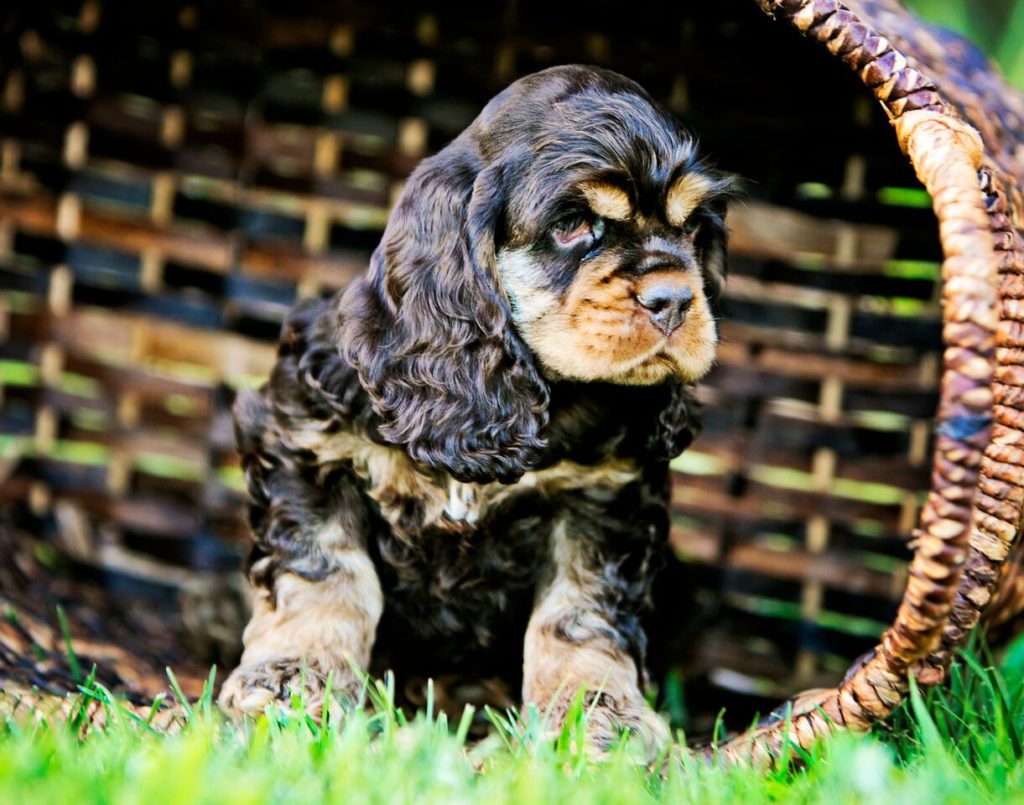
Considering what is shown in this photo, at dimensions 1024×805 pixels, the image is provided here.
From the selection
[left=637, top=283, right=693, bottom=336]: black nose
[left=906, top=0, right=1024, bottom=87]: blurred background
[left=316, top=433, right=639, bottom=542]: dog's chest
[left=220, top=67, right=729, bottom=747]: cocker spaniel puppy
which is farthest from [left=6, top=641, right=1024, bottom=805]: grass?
[left=906, top=0, right=1024, bottom=87]: blurred background

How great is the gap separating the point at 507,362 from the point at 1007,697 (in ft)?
4.17

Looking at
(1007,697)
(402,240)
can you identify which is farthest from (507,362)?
(1007,697)

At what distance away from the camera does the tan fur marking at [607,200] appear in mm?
2455

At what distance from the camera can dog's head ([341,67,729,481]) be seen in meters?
2.42

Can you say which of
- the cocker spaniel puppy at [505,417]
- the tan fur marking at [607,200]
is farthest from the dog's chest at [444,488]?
the tan fur marking at [607,200]

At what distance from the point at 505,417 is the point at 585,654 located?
585mm

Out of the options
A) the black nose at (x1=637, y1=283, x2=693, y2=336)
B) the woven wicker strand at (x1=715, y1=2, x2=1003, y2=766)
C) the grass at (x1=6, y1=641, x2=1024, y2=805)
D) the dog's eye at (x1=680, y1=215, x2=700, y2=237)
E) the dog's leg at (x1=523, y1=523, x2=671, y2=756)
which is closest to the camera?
the grass at (x1=6, y1=641, x2=1024, y2=805)

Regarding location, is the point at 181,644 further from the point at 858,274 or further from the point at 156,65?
the point at 858,274

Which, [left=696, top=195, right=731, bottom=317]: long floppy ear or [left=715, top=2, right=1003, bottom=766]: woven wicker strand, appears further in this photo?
[left=696, top=195, right=731, bottom=317]: long floppy ear

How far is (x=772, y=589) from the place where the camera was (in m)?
4.11

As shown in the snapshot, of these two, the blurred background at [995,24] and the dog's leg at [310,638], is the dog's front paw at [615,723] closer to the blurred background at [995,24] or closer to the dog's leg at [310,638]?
the dog's leg at [310,638]

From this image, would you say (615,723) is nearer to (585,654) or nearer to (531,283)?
(585,654)

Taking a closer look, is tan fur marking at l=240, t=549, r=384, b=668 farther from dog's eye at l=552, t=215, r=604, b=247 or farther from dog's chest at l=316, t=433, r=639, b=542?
dog's eye at l=552, t=215, r=604, b=247

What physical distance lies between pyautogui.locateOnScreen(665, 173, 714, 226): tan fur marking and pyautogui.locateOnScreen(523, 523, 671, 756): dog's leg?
76 centimetres
